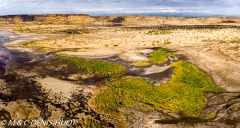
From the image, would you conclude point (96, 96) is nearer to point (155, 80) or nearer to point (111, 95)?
point (111, 95)

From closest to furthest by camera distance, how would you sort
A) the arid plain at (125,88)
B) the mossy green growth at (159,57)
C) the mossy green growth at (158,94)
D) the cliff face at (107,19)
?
the arid plain at (125,88) < the mossy green growth at (158,94) < the mossy green growth at (159,57) < the cliff face at (107,19)

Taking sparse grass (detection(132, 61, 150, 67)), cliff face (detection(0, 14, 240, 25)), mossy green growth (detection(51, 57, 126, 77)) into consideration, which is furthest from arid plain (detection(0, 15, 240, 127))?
cliff face (detection(0, 14, 240, 25))

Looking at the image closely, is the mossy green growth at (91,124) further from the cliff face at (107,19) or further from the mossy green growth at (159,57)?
the cliff face at (107,19)

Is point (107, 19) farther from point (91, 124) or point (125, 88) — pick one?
point (91, 124)

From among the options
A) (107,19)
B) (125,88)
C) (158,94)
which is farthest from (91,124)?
(107,19)

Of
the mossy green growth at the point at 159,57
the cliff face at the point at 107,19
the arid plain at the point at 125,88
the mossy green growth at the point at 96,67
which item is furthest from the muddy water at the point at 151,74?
the cliff face at the point at 107,19
